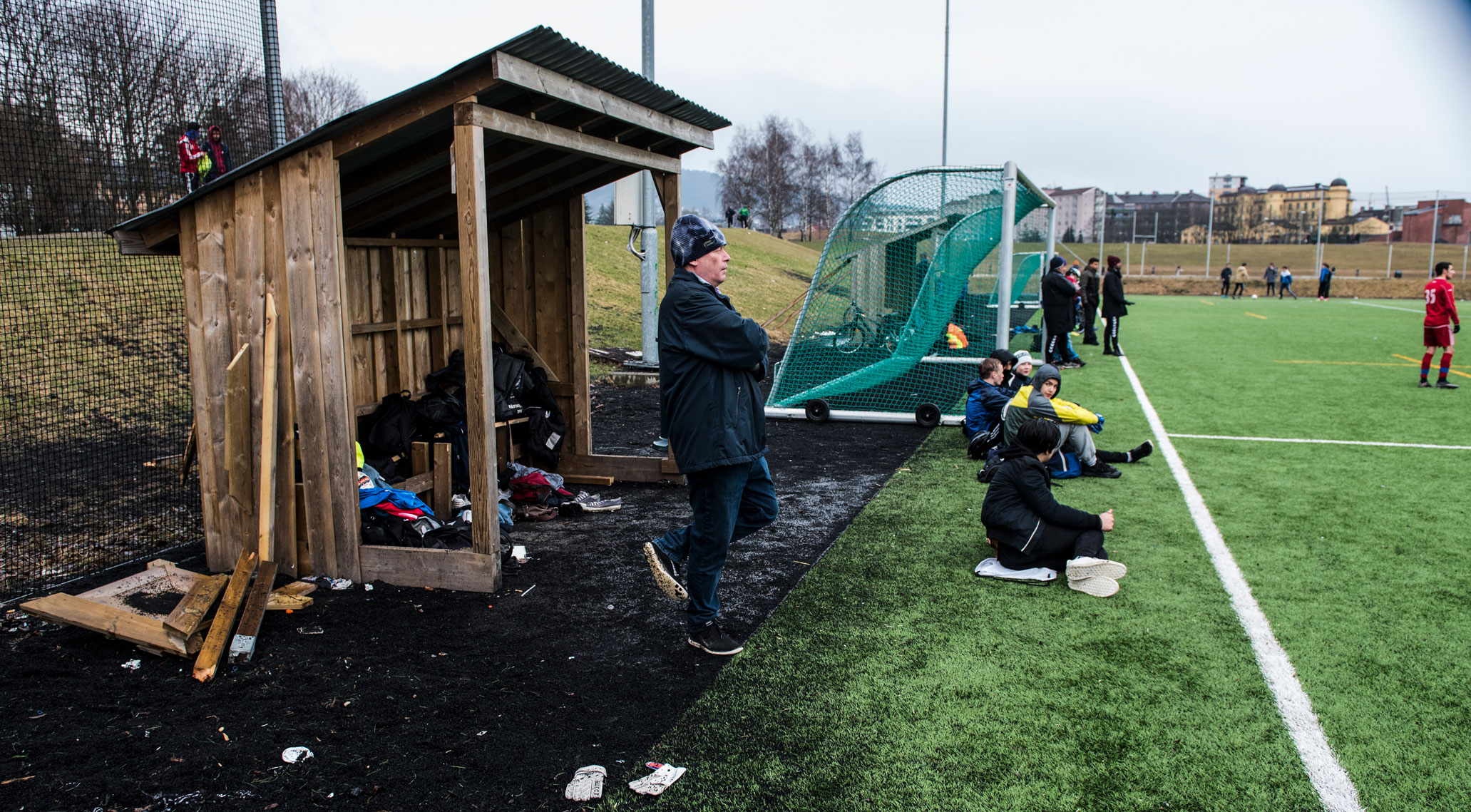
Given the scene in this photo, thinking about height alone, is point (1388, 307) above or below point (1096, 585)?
above

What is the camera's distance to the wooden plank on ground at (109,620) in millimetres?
3881

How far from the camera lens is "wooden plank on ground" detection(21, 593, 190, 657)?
12.7ft

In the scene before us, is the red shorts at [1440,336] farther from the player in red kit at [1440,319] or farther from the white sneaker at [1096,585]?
the white sneaker at [1096,585]

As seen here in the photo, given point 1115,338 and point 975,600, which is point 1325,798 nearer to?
point 975,600

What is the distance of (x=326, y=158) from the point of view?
182 inches

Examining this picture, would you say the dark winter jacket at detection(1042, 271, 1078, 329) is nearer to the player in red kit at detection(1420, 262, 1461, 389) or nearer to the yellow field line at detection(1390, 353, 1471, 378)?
the player in red kit at detection(1420, 262, 1461, 389)

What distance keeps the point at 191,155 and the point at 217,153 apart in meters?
0.43

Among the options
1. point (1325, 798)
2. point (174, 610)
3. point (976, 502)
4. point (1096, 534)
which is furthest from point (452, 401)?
point (1325, 798)

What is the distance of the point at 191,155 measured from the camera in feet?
29.8

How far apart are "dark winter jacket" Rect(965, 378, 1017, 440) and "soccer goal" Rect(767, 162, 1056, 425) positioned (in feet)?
4.33

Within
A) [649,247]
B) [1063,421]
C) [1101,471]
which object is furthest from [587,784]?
[649,247]

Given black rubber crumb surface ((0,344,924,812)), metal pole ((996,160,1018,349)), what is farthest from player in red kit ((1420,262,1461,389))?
black rubber crumb surface ((0,344,924,812))

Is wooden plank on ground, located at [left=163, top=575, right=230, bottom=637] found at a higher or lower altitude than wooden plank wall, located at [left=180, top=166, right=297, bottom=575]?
lower

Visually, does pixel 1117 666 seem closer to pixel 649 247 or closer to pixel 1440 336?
pixel 649 247
